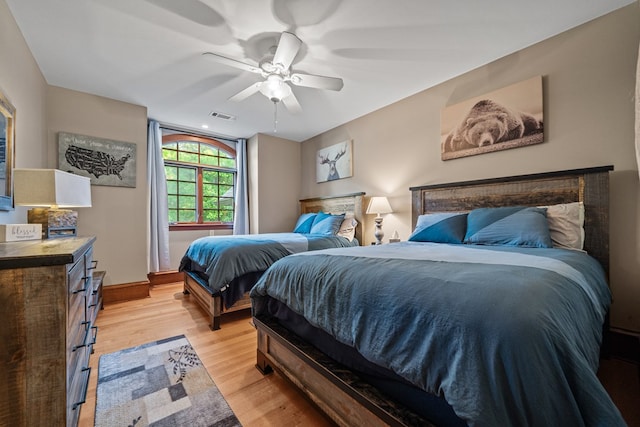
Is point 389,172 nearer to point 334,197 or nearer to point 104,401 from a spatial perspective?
point 334,197

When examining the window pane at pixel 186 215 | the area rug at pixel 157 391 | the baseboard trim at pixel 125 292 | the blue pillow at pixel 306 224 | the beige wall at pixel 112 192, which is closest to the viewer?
the area rug at pixel 157 391

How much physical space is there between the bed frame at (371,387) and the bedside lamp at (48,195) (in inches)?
63.6

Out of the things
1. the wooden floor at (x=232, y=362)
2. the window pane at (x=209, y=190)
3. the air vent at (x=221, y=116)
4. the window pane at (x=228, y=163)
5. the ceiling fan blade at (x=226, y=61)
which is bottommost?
the wooden floor at (x=232, y=362)

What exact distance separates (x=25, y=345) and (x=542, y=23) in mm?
3558

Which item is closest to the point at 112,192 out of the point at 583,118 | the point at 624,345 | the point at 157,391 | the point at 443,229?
the point at 157,391

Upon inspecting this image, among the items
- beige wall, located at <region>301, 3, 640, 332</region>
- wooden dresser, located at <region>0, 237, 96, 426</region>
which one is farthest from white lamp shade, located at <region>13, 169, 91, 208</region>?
beige wall, located at <region>301, 3, 640, 332</region>

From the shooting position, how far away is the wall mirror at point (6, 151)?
164cm

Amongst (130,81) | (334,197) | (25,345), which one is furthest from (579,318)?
(130,81)

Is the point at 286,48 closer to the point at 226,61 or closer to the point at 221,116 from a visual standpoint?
the point at 226,61

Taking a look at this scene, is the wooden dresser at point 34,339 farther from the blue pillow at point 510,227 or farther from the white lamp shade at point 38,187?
the blue pillow at point 510,227

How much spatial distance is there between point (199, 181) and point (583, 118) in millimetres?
4941

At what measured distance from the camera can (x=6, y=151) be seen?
174 cm

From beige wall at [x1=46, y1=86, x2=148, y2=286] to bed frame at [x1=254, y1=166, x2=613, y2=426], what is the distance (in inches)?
104

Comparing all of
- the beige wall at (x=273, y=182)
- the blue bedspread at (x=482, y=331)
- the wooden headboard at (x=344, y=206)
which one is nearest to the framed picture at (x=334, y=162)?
the wooden headboard at (x=344, y=206)
